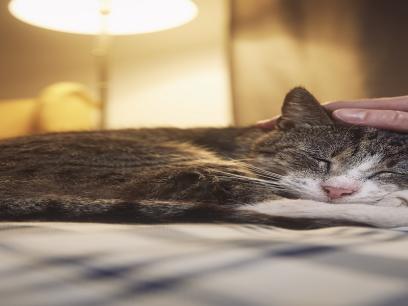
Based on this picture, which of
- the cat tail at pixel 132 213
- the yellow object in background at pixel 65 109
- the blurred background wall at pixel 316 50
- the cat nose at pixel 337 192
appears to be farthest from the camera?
the yellow object in background at pixel 65 109

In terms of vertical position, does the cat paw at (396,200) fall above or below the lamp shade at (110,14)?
below

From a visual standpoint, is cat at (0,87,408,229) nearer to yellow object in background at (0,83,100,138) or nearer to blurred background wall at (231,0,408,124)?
blurred background wall at (231,0,408,124)

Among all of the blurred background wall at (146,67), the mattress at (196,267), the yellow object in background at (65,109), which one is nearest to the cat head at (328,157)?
the mattress at (196,267)

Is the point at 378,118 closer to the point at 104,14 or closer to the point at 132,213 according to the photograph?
the point at 132,213

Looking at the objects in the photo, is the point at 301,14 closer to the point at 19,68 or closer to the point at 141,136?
the point at 141,136

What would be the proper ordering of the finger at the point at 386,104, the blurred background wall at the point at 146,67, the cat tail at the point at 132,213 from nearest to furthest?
the cat tail at the point at 132,213, the finger at the point at 386,104, the blurred background wall at the point at 146,67

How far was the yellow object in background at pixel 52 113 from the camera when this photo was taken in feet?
7.72

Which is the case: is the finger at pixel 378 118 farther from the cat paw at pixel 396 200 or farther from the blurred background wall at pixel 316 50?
the blurred background wall at pixel 316 50

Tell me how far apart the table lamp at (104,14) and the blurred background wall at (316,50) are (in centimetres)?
24

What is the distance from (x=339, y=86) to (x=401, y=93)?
0.71ft

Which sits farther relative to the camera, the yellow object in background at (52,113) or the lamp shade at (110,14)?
the yellow object in background at (52,113)

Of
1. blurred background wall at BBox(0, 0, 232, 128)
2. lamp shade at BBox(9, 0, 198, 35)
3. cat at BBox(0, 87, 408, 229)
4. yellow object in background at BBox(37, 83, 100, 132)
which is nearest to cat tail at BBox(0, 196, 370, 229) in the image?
cat at BBox(0, 87, 408, 229)

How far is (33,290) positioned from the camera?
41 centimetres

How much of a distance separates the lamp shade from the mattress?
1.37m
